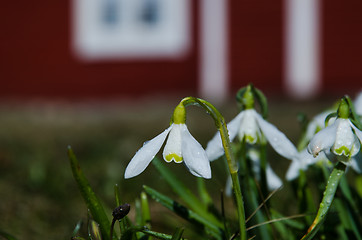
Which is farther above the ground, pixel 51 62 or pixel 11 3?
pixel 11 3

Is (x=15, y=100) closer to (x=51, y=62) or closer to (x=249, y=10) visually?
(x=51, y=62)

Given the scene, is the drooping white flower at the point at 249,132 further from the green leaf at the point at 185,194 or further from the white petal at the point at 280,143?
the green leaf at the point at 185,194

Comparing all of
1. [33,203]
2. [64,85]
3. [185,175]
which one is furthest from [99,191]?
[64,85]

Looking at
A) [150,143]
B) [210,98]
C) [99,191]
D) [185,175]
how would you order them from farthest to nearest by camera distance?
[210,98]
[185,175]
[99,191]
[150,143]

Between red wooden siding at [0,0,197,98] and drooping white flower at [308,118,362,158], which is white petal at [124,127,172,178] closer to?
drooping white flower at [308,118,362,158]

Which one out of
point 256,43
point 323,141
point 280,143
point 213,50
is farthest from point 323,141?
point 256,43

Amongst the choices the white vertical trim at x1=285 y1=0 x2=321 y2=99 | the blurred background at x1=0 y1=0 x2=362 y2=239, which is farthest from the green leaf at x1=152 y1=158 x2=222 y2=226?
the white vertical trim at x1=285 y1=0 x2=321 y2=99

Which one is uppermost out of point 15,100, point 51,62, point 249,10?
point 249,10

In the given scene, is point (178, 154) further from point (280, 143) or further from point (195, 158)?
point (280, 143)

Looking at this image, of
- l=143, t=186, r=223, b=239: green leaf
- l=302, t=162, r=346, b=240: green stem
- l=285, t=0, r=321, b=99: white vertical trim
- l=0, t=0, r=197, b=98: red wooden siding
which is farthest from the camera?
l=0, t=0, r=197, b=98: red wooden siding
